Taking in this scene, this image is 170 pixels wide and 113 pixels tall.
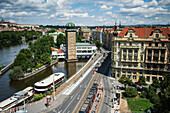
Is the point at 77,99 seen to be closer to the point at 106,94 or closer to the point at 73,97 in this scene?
the point at 73,97

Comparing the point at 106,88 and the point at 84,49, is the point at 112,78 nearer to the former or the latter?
the point at 106,88

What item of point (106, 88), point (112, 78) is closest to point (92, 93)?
point (106, 88)

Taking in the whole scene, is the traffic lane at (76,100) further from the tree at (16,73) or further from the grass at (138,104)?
the tree at (16,73)

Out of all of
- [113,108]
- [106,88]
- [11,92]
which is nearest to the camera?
[113,108]

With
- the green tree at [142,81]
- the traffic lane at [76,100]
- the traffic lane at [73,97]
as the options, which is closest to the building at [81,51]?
the traffic lane at [73,97]

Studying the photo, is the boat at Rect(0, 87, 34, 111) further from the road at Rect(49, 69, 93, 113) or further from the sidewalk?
the sidewalk

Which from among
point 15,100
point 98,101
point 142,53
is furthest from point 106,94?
point 15,100
